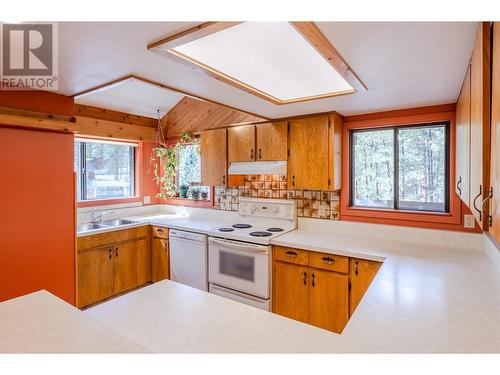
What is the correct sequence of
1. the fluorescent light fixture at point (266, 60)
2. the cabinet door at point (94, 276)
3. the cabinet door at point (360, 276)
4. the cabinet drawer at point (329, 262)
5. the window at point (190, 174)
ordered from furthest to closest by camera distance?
the window at point (190, 174) → the cabinet door at point (94, 276) → the cabinet drawer at point (329, 262) → the cabinet door at point (360, 276) → the fluorescent light fixture at point (266, 60)

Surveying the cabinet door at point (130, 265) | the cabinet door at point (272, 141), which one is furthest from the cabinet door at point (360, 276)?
the cabinet door at point (130, 265)

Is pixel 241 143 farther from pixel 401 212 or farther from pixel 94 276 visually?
pixel 94 276

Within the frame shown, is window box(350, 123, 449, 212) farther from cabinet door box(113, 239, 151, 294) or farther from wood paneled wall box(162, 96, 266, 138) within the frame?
cabinet door box(113, 239, 151, 294)

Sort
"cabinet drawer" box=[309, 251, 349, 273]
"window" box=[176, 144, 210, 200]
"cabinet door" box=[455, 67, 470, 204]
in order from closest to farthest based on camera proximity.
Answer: "cabinet door" box=[455, 67, 470, 204] → "cabinet drawer" box=[309, 251, 349, 273] → "window" box=[176, 144, 210, 200]

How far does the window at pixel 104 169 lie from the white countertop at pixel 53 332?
281 cm

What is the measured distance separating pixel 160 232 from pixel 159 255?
31 centimetres

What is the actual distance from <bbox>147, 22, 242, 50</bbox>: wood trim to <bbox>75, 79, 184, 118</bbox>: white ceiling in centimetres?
204

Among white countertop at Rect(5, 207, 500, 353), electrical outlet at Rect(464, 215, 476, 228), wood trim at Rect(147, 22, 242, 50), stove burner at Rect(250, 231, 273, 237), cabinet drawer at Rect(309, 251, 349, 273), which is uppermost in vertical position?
wood trim at Rect(147, 22, 242, 50)

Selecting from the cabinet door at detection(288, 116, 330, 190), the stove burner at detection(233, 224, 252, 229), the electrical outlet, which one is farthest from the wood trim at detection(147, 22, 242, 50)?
the electrical outlet

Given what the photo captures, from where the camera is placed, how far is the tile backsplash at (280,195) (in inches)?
120

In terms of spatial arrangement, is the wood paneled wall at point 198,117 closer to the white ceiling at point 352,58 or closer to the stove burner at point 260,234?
the white ceiling at point 352,58

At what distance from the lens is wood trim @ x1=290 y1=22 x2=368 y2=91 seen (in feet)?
3.73

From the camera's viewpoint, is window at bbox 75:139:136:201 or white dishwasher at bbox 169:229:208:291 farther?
window at bbox 75:139:136:201

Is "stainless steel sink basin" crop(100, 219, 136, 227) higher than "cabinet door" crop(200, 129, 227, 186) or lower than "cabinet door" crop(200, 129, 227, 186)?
lower
